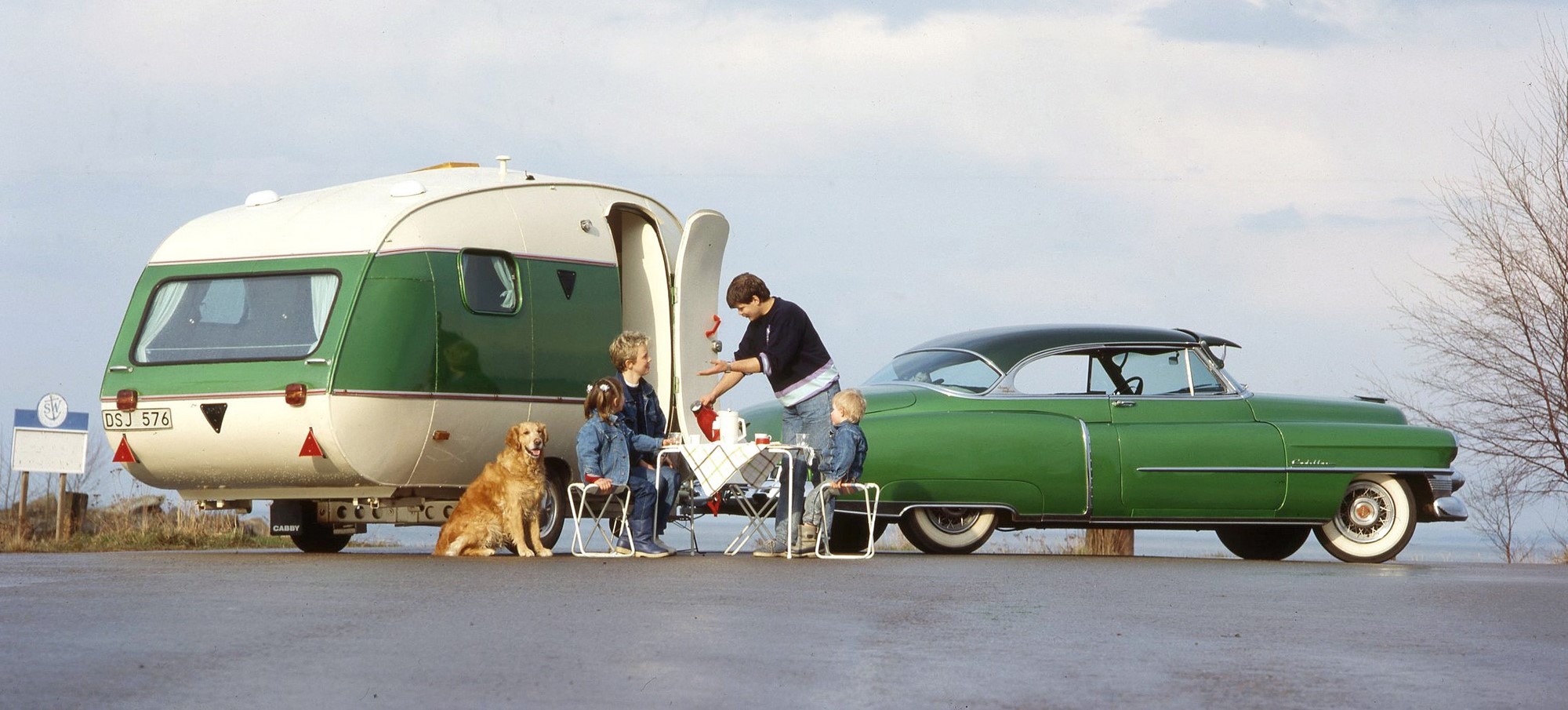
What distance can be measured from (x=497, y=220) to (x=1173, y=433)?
17.5 feet

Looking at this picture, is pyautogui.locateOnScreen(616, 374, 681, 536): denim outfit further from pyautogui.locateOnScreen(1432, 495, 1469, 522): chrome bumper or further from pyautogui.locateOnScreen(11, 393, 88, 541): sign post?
pyautogui.locateOnScreen(11, 393, 88, 541): sign post

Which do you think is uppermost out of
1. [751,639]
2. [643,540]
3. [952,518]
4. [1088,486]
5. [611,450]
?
[611,450]

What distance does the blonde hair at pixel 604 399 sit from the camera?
11.9 metres

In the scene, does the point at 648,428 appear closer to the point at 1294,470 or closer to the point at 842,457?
the point at 842,457

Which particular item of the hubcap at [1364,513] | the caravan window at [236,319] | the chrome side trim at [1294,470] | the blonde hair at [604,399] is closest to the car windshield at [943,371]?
the chrome side trim at [1294,470]

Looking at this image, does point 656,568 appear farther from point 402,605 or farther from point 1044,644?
point 1044,644

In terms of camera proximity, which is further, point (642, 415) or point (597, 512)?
point (597, 512)

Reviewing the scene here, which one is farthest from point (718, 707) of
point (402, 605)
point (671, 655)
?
point (402, 605)

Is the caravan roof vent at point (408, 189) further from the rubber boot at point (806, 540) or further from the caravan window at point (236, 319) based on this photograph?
the rubber boot at point (806, 540)

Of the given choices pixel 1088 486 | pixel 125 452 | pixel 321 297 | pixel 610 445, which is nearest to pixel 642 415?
pixel 610 445

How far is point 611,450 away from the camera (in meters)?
11.9

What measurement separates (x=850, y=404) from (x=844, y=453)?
0.37 metres

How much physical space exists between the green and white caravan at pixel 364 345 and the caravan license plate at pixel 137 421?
13mm

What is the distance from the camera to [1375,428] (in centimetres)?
1362
